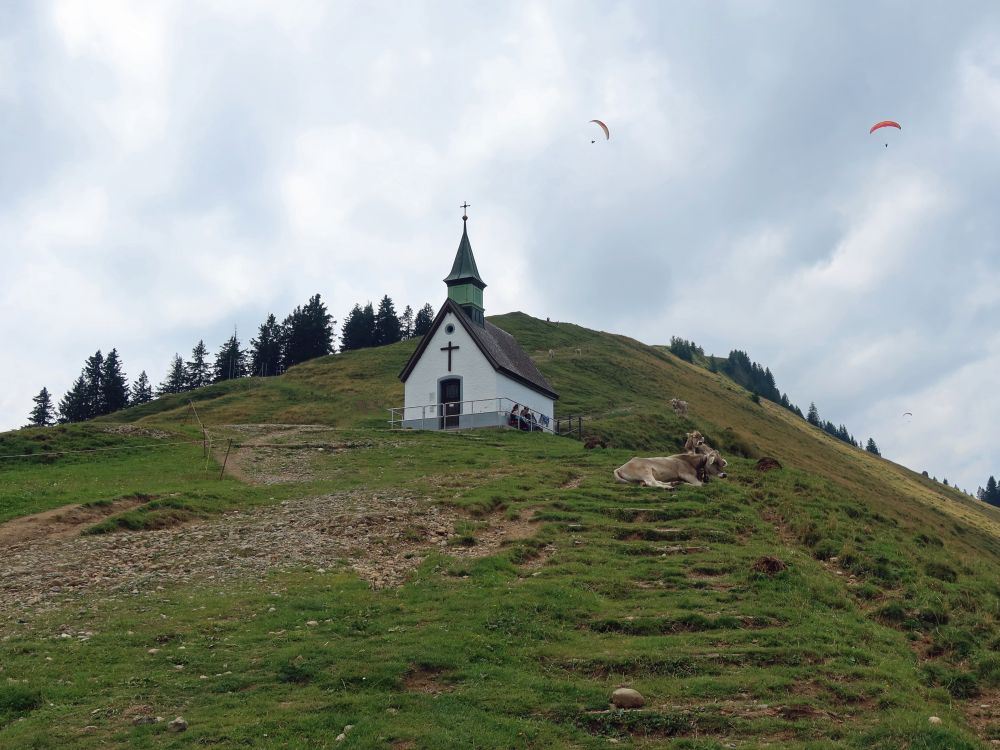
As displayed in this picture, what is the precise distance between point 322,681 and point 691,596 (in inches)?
283

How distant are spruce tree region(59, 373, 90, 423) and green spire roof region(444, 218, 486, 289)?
60914 millimetres

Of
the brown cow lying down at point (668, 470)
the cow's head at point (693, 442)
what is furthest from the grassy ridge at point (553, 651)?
the cow's head at point (693, 442)

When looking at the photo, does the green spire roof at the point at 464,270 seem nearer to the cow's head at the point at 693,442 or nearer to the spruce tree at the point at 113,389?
the cow's head at the point at 693,442

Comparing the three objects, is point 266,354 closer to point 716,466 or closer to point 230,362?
point 230,362

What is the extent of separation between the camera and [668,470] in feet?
98.0

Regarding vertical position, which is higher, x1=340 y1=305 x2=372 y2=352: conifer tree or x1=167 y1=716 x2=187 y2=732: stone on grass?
x1=340 y1=305 x2=372 y2=352: conifer tree

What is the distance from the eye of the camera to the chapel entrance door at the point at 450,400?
180ft

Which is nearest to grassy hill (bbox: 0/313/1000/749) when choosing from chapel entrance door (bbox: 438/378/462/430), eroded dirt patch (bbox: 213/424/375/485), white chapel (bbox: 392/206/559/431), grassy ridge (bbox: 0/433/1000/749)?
grassy ridge (bbox: 0/433/1000/749)

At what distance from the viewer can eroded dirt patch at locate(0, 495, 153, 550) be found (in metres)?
22.3

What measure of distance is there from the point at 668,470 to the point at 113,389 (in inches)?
3588

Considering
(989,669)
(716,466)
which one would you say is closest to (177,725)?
(989,669)

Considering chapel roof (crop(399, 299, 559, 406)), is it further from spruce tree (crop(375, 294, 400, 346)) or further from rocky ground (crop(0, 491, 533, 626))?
spruce tree (crop(375, 294, 400, 346))

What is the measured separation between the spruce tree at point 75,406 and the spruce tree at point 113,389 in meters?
1.96

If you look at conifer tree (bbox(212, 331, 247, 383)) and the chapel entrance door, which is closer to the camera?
the chapel entrance door
